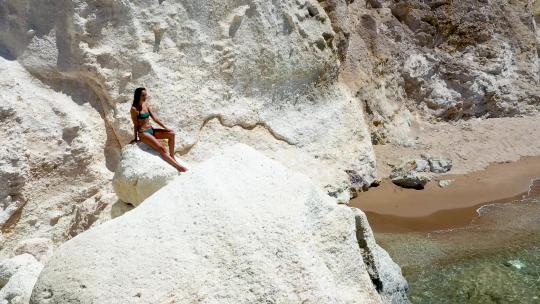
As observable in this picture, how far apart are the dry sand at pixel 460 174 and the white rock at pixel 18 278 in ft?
16.0

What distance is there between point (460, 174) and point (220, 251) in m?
8.03

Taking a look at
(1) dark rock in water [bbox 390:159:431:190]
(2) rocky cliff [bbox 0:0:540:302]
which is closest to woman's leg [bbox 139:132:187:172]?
(2) rocky cliff [bbox 0:0:540:302]

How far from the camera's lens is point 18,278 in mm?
4758

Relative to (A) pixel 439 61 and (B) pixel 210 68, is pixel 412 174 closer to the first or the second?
(B) pixel 210 68

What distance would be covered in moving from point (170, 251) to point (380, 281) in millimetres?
2173

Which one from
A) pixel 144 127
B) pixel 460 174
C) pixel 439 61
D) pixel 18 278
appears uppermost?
pixel 144 127

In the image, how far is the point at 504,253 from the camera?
6.98m

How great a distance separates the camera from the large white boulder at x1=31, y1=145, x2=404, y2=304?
11.7 ft

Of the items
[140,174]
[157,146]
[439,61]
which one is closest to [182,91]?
[157,146]

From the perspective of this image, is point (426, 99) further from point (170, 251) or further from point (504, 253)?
point (170, 251)

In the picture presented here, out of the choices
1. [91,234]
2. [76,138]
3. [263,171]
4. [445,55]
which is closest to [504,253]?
[263,171]

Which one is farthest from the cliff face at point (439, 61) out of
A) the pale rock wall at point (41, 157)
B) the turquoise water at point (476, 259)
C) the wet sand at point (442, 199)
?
the pale rock wall at point (41, 157)

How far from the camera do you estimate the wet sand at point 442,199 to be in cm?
847

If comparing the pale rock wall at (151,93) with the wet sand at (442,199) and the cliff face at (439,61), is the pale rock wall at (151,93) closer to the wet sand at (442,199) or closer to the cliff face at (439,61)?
the wet sand at (442,199)
